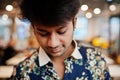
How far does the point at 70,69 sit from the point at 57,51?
63 mm

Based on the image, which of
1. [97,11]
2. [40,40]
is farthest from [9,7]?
[97,11]

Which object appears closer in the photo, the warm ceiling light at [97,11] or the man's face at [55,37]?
the man's face at [55,37]

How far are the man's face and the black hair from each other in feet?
0.06

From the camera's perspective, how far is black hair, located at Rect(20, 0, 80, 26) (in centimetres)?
69

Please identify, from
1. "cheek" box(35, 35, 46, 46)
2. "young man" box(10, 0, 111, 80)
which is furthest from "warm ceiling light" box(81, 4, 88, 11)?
"cheek" box(35, 35, 46, 46)

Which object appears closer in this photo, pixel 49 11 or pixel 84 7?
pixel 49 11

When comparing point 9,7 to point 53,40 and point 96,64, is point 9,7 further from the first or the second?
point 96,64

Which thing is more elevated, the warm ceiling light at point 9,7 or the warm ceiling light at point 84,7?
the warm ceiling light at point 9,7

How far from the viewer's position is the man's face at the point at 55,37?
0.71m

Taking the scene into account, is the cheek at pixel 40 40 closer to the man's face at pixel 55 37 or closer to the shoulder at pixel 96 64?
the man's face at pixel 55 37

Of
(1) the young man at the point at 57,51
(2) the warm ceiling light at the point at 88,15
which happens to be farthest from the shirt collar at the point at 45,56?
(2) the warm ceiling light at the point at 88,15

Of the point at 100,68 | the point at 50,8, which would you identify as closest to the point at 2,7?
the point at 50,8

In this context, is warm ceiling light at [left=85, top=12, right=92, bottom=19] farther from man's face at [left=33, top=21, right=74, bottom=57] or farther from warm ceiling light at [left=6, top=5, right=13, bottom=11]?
warm ceiling light at [left=6, top=5, right=13, bottom=11]

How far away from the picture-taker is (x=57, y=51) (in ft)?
2.40
